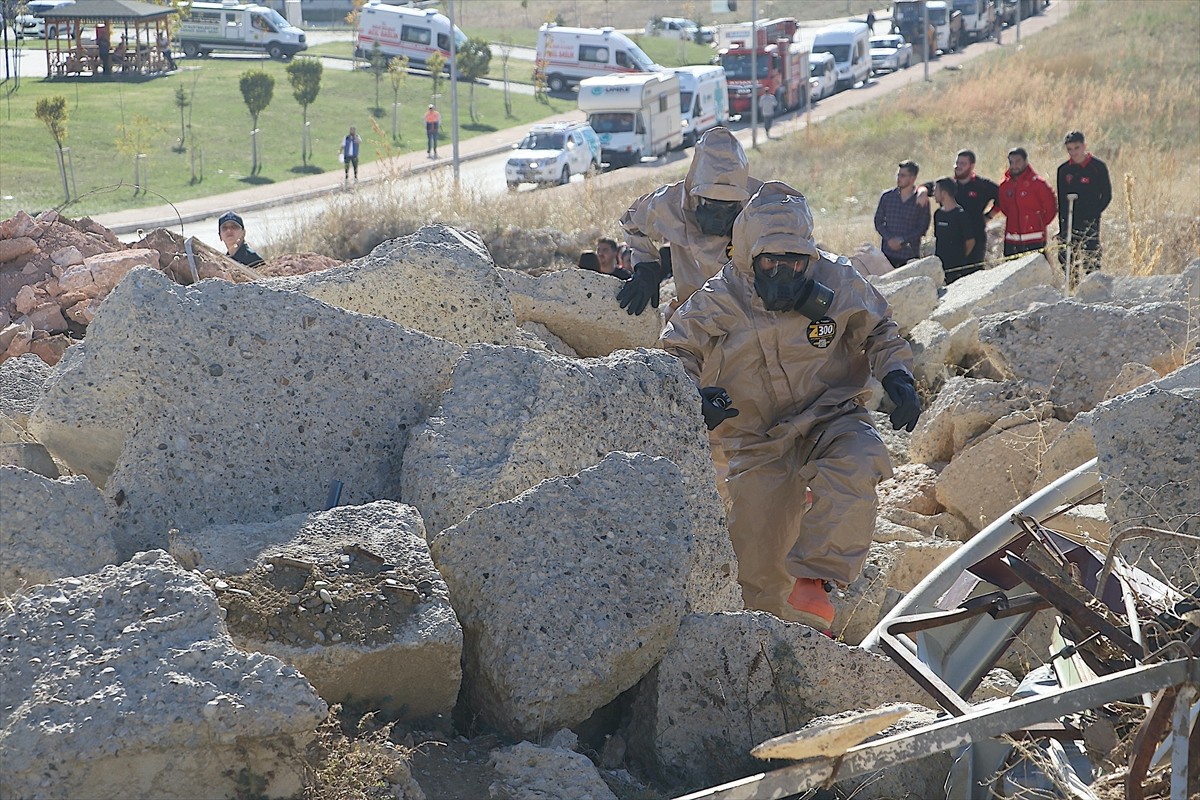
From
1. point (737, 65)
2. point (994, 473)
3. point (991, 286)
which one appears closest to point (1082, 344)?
point (994, 473)

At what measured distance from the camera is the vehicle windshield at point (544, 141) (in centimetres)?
2497

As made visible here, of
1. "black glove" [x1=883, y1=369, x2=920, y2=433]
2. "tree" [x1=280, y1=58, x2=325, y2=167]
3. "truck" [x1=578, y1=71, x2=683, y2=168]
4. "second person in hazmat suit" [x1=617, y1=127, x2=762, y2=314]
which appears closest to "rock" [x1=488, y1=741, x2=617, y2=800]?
"black glove" [x1=883, y1=369, x2=920, y2=433]

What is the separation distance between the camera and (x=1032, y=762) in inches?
103

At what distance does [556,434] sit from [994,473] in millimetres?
3003

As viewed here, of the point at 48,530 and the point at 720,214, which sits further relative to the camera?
the point at 720,214

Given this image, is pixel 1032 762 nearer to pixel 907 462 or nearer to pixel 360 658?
pixel 360 658

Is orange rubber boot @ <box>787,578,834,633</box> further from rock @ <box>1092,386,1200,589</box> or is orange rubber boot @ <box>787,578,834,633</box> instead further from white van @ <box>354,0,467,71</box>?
white van @ <box>354,0,467,71</box>

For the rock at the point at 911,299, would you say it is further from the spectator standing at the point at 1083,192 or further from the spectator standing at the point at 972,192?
the spectator standing at the point at 1083,192

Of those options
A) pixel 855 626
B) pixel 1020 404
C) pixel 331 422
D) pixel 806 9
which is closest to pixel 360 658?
pixel 331 422

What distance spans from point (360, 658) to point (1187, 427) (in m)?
2.48

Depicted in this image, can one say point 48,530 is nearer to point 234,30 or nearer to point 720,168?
point 720,168

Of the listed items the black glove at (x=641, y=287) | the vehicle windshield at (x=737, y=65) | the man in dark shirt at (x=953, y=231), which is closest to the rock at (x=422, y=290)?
the black glove at (x=641, y=287)

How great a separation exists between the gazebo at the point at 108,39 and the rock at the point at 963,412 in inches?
1191

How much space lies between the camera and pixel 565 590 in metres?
3.45
